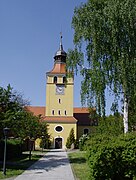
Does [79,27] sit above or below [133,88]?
above

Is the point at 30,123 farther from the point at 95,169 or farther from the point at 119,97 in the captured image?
the point at 95,169

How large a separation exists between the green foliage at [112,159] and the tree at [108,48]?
658cm

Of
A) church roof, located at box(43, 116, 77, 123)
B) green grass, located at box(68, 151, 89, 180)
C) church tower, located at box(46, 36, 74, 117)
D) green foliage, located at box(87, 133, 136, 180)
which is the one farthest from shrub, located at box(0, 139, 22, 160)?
church tower, located at box(46, 36, 74, 117)

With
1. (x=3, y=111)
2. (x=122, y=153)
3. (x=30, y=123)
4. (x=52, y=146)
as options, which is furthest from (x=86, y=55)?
(x=52, y=146)

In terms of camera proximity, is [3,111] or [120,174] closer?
[120,174]

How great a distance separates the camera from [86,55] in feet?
65.5

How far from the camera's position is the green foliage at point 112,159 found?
437 inches

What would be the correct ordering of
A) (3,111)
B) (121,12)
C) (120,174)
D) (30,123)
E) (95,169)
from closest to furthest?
1. (95,169)
2. (120,174)
3. (121,12)
4. (3,111)
5. (30,123)

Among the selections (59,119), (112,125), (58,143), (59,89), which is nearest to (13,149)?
(112,125)

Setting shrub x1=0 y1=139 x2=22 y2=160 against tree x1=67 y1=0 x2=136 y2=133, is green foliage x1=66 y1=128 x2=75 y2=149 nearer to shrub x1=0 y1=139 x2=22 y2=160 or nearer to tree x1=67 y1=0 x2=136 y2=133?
shrub x1=0 y1=139 x2=22 y2=160

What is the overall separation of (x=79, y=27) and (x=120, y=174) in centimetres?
1063

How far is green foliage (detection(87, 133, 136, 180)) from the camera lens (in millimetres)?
11094

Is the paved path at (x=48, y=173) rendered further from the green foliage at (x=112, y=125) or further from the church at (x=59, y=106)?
the church at (x=59, y=106)

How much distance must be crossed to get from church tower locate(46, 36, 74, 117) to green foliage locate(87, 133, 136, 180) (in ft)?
150
